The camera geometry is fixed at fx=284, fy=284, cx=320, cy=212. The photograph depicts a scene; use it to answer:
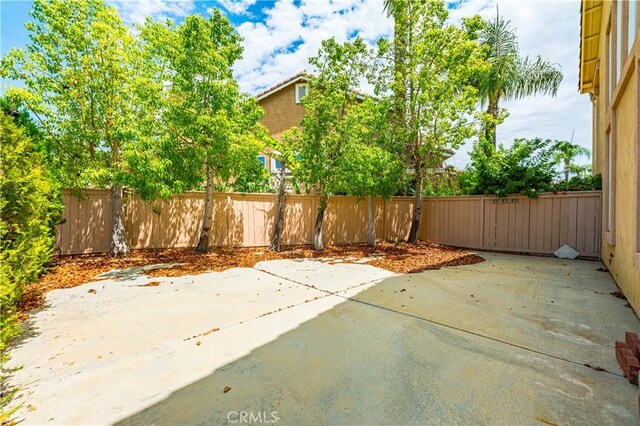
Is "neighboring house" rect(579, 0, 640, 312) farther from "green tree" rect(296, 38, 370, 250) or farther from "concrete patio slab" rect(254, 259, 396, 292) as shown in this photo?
"green tree" rect(296, 38, 370, 250)

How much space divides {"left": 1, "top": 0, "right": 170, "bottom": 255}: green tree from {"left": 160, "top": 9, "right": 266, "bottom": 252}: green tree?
606mm

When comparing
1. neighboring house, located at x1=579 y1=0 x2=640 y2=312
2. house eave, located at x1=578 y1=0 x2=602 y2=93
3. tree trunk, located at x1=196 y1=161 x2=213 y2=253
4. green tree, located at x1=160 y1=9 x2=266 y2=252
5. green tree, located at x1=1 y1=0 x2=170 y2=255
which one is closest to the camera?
neighboring house, located at x1=579 y1=0 x2=640 y2=312

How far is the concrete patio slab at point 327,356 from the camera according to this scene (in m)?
1.92

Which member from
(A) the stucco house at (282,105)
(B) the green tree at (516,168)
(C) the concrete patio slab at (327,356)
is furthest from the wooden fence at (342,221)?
(A) the stucco house at (282,105)

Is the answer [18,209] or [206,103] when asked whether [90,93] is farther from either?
[18,209]

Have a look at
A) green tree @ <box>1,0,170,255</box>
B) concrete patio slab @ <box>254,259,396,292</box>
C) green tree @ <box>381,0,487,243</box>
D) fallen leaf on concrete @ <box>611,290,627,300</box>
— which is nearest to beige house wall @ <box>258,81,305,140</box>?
green tree @ <box>381,0,487,243</box>

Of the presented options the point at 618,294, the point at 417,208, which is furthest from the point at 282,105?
the point at 618,294

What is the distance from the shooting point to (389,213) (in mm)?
11562

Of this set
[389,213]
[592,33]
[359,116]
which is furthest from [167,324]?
[592,33]

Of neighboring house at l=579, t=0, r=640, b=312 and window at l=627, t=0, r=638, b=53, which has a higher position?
window at l=627, t=0, r=638, b=53

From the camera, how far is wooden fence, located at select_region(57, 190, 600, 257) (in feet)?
25.3

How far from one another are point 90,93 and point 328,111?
5.82 m

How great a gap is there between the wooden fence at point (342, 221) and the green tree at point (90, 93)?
1405 mm

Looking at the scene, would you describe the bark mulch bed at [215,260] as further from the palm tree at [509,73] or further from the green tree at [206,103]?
the palm tree at [509,73]
